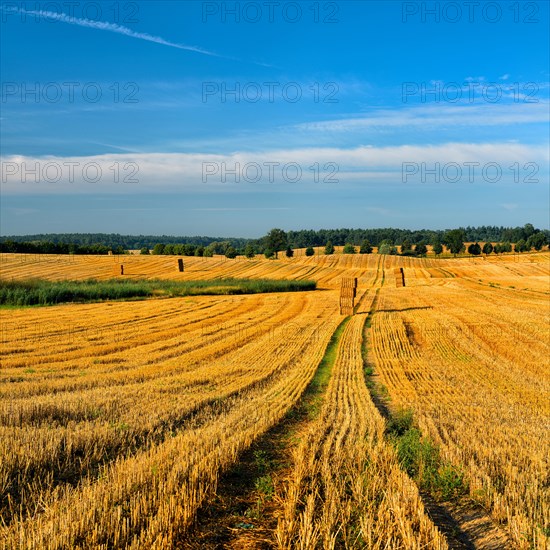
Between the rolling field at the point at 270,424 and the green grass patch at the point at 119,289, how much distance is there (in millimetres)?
15181

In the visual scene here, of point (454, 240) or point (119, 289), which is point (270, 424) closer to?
point (119, 289)

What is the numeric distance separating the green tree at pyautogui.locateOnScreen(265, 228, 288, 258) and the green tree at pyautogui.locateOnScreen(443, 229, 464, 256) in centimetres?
4357

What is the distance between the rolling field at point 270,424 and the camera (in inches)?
221

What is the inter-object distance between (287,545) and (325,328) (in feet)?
78.1

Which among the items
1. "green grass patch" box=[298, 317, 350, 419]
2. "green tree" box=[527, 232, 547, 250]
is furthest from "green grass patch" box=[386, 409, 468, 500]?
"green tree" box=[527, 232, 547, 250]

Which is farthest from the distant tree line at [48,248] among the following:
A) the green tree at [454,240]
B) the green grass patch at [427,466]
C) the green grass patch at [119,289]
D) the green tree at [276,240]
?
the green grass patch at [427,466]

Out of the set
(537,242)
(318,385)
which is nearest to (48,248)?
(318,385)

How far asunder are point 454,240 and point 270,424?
130013 millimetres

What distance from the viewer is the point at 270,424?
10.4m

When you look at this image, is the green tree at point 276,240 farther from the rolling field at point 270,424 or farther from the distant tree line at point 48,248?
the rolling field at point 270,424

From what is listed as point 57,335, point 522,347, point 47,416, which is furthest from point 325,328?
point 47,416

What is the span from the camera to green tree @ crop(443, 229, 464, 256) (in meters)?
131

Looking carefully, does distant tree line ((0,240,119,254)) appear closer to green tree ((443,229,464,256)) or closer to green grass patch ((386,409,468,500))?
green tree ((443,229,464,256))

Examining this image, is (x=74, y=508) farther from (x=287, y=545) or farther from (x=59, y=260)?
(x=59, y=260)
